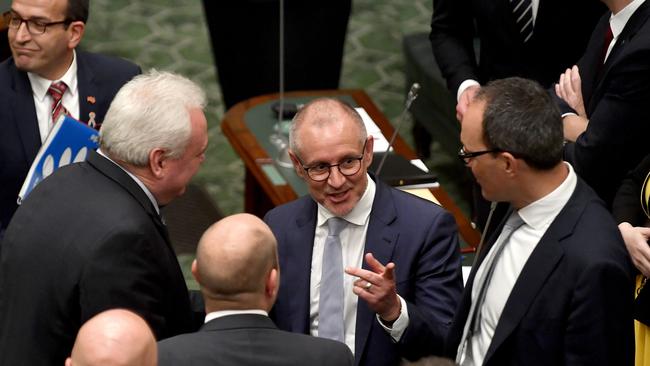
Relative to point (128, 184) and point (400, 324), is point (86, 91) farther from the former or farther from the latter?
point (400, 324)

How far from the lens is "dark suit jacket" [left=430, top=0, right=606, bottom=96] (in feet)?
14.5

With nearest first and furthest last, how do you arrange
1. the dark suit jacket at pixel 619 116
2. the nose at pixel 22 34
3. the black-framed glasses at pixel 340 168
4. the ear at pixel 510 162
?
the ear at pixel 510 162
the black-framed glasses at pixel 340 168
the dark suit jacket at pixel 619 116
the nose at pixel 22 34

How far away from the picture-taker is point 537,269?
3.01m

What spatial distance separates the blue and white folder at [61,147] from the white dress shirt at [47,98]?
26 cm

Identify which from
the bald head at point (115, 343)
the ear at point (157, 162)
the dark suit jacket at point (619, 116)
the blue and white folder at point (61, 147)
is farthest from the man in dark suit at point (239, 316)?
the dark suit jacket at point (619, 116)

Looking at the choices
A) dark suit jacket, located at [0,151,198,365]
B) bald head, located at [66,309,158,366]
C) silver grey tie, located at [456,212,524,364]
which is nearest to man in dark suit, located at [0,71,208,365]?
dark suit jacket, located at [0,151,198,365]

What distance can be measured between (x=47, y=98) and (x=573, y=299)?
221 centimetres

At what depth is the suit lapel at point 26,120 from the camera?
13.8ft

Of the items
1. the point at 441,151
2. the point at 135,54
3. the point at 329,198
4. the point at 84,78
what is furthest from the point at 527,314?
the point at 135,54

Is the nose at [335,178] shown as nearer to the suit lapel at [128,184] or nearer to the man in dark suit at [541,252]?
the man in dark suit at [541,252]

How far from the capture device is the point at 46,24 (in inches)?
165

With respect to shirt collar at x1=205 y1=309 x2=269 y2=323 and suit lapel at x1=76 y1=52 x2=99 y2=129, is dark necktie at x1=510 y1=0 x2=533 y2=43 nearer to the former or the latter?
suit lapel at x1=76 y1=52 x2=99 y2=129

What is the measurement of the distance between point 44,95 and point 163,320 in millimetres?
1338

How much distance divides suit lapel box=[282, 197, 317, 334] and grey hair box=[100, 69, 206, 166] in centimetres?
42
